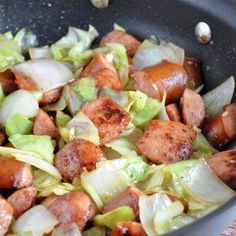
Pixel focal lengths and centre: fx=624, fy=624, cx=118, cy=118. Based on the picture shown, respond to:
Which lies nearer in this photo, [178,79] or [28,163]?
[28,163]

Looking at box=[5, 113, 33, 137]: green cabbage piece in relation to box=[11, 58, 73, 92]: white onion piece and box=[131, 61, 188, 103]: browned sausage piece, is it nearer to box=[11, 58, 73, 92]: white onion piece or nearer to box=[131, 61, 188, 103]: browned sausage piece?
box=[11, 58, 73, 92]: white onion piece

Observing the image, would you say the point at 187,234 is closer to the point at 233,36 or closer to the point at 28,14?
the point at 233,36

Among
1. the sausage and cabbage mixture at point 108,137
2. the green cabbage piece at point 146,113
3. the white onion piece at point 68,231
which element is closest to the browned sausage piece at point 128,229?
the sausage and cabbage mixture at point 108,137

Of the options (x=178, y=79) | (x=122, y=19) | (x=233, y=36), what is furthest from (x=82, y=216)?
(x=122, y=19)

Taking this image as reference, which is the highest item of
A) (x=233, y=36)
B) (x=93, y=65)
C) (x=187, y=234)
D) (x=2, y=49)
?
(x=233, y=36)

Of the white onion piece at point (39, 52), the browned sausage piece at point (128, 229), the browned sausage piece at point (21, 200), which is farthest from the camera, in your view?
the white onion piece at point (39, 52)

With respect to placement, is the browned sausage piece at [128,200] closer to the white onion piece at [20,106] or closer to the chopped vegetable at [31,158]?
the chopped vegetable at [31,158]

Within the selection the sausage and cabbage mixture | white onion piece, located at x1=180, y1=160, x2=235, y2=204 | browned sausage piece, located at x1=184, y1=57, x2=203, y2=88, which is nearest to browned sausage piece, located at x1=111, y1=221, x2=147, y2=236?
the sausage and cabbage mixture

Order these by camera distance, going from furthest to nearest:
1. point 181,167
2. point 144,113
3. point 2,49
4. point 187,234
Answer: point 2,49
point 144,113
point 181,167
point 187,234
